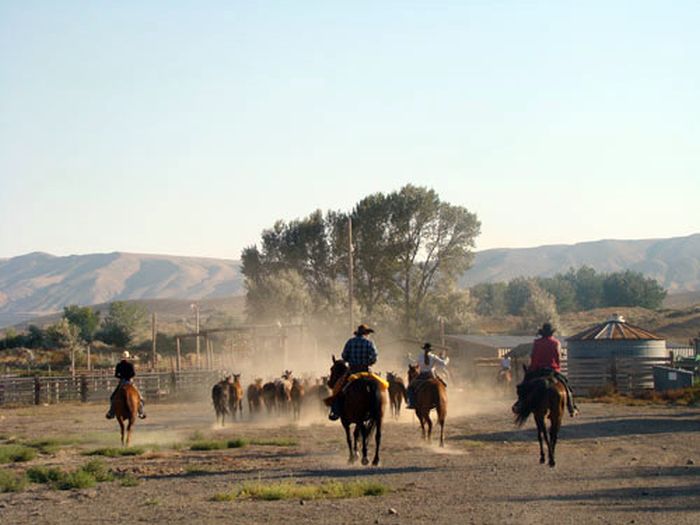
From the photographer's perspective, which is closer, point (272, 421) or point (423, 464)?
point (423, 464)

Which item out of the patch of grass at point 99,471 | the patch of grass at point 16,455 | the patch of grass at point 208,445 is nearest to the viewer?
the patch of grass at point 99,471

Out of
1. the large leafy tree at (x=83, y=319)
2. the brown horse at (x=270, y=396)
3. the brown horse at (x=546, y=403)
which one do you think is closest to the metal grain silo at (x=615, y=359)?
the brown horse at (x=270, y=396)

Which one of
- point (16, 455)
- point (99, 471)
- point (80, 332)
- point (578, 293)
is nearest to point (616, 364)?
point (16, 455)

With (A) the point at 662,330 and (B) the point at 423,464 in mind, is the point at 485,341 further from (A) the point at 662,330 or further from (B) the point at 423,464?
(B) the point at 423,464

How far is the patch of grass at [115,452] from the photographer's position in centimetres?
2216

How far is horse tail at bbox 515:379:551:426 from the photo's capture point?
17.8m

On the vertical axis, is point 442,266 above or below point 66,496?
above

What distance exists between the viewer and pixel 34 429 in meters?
33.8

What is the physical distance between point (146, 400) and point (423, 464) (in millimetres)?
37429

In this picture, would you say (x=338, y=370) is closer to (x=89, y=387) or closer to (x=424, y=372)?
(x=424, y=372)

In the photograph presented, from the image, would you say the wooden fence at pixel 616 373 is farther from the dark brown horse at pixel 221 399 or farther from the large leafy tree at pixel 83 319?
the large leafy tree at pixel 83 319

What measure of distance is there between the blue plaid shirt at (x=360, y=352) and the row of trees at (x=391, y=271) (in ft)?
219

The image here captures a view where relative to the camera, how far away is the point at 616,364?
46750mm

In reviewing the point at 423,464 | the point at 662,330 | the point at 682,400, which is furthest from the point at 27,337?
the point at 423,464
